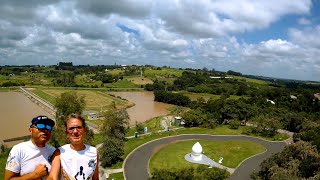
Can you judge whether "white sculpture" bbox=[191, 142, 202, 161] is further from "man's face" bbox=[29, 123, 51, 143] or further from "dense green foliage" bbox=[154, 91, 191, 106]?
"dense green foliage" bbox=[154, 91, 191, 106]

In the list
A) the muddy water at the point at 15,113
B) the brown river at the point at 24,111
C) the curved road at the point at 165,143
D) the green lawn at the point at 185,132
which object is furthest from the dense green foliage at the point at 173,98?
the curved road at the point at 165,143

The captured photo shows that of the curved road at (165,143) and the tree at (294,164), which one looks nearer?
the tree at (294,164)

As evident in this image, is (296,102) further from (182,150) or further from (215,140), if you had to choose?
(182,150)

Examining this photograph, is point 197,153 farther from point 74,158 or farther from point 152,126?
point 74,158

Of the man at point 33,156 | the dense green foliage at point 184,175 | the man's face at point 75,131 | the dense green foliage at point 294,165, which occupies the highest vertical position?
the man's face at point 75,131

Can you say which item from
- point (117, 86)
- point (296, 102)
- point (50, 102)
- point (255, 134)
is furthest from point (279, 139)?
point (117, 86)

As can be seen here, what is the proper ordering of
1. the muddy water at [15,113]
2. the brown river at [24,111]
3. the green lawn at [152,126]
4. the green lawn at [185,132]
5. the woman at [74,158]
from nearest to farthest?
the woman at [74,158] < the green lawn at [185,132] < the muddy water at [15,113] < the brown river at [24,111] < the green lawn at [152,126]

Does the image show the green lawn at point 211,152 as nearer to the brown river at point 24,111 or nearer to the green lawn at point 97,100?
the brown river at point 24,111
